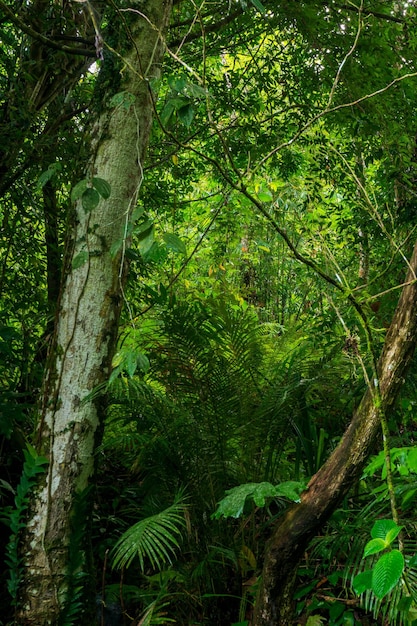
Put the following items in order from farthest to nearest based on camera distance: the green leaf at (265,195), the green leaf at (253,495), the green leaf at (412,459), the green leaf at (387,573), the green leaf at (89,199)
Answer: the green leaf at (265,195), the green leaf at (89,199), the green leaf at (253,495), the green leaf at (412,459), the green leaf at (387,573)

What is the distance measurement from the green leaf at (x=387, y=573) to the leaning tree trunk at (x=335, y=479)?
466 mm

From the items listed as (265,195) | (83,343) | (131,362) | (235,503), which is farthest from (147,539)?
(265,195)

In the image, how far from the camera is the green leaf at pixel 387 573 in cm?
117

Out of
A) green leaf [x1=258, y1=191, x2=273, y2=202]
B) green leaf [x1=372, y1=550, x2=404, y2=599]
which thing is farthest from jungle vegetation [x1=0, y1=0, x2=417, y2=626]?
green leaf [x1=258, y1=191, x2=273, y2=202]

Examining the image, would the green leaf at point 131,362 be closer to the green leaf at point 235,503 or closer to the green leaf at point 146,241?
the green leaf at point 146,241

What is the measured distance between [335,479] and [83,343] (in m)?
0.96

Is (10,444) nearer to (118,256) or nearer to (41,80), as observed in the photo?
(118,256)

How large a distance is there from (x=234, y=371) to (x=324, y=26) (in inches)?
80.4

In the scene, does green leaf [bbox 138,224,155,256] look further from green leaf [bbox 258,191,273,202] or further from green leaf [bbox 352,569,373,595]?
green leaf [bbox 258,191,273,202]

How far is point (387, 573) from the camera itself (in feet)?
3.92

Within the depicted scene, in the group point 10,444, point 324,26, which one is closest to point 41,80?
point 324,26

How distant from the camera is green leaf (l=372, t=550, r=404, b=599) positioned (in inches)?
46.3

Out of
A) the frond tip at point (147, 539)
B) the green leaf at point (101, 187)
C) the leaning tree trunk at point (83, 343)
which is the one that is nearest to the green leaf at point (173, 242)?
the leaning tree trunk at point (83, 343)

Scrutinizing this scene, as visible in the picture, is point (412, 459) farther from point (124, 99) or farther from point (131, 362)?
point (124, 99)
